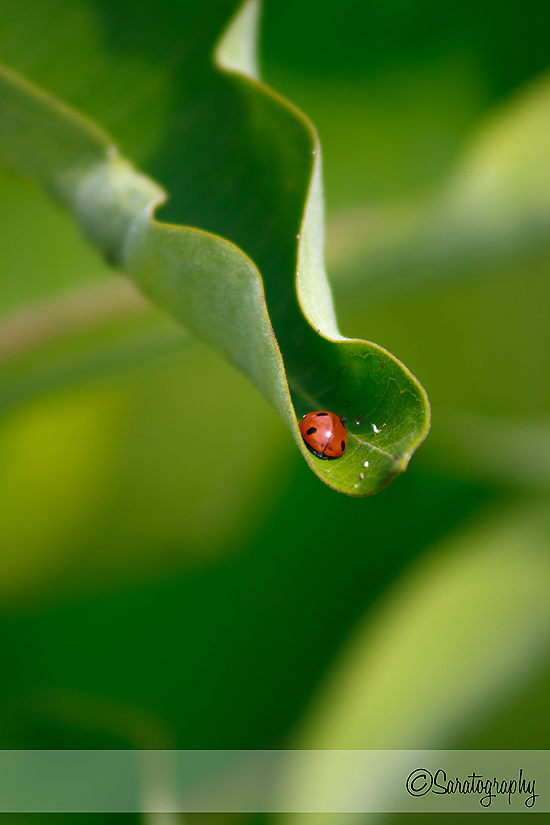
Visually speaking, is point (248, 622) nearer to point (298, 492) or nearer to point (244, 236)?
point (298, 492)

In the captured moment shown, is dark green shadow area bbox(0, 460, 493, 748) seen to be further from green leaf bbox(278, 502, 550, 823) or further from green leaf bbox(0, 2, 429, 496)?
green leaf bbox(0, 2, 429, 496)

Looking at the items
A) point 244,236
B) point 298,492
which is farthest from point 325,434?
point 298,492
